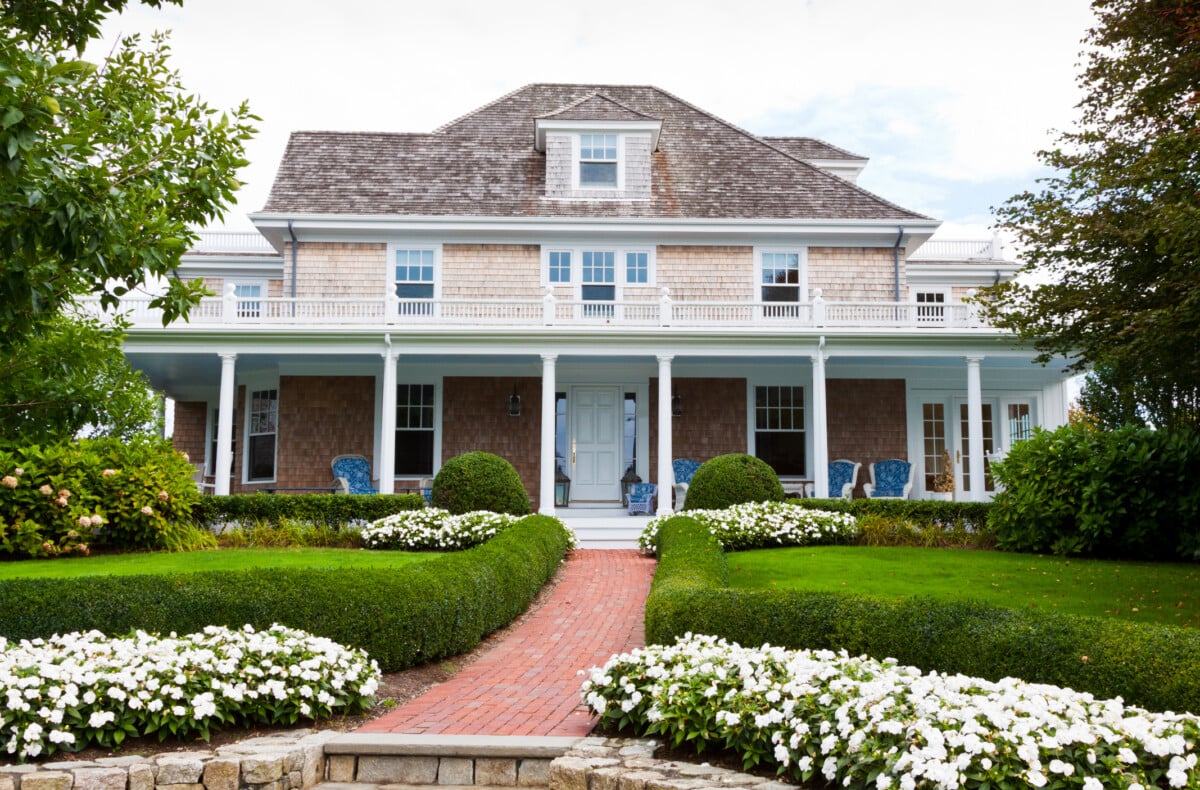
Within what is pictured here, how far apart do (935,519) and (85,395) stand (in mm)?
13748

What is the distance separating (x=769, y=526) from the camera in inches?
615

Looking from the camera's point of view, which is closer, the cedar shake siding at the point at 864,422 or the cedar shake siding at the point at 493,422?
the cedar shake siding at the point at 493,422

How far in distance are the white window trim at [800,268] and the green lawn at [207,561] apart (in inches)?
435

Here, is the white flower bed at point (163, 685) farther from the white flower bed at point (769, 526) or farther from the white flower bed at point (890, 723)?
the white flower bed at point (769, 526)

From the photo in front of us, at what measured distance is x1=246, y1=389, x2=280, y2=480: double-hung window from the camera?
73.4 feet

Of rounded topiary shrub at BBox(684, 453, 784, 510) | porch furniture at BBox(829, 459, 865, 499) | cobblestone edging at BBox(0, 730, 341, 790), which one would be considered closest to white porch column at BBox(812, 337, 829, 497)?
porch furniture at BBox(829, 459, 865, 499)

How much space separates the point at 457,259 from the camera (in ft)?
72.8

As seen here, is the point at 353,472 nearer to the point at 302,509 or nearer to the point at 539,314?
the point at 302,509

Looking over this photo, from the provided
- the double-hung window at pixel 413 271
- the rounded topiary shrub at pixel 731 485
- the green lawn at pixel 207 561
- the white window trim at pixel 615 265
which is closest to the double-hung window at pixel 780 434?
the white window trim at pixel 615 265

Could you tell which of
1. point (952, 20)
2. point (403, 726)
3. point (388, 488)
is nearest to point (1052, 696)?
point (403, 726)

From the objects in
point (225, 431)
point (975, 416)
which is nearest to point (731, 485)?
point (975, 416)

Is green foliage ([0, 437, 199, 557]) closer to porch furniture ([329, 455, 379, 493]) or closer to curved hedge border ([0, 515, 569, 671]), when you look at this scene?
porch furniture ([329, 455, 379, 493])

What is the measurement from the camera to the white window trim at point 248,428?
72.1 ft

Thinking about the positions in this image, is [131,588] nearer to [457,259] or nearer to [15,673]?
[15,673]
